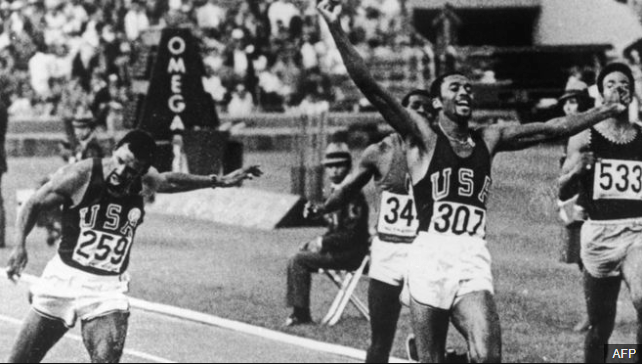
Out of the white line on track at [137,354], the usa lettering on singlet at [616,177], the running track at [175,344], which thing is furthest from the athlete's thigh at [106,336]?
the usa lettering on singlet at [616,177]

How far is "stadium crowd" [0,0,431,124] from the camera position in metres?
27.1

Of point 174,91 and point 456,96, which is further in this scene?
point 174,91

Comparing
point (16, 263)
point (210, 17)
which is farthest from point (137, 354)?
point (210, 17)

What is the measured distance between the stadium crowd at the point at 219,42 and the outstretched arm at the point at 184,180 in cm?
1774

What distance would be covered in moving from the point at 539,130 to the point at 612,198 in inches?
69.7

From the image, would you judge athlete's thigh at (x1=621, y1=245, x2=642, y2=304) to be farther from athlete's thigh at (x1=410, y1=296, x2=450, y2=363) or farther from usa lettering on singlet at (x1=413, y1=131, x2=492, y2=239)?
athlete's thigh at (x1=410, y1=296, x2=450, y2=363)

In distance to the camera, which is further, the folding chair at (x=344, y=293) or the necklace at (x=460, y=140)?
the folding chair at (x=344, y=293)

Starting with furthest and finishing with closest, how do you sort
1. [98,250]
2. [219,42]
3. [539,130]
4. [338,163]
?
[219,42]
[338,163]
[539,130]
[98,250]

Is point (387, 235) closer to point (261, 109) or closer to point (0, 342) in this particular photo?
point (0, 342)

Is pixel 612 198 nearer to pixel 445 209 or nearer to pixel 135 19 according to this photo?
pixel 445 209

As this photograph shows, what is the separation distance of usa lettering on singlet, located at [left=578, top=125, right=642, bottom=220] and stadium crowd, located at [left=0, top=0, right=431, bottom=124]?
16.5 metres

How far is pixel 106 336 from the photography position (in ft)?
26.2

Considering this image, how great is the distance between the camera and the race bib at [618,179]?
9.88m

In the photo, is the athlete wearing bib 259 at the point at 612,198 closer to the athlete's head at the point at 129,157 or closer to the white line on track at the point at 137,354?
the athlete's head at the point at 129,157
